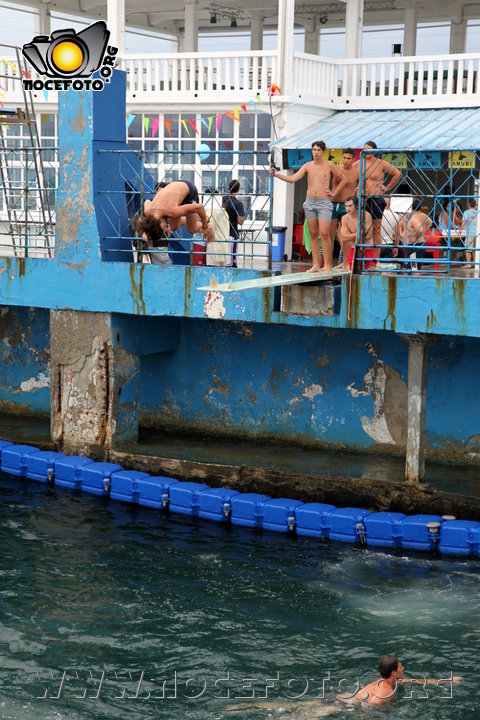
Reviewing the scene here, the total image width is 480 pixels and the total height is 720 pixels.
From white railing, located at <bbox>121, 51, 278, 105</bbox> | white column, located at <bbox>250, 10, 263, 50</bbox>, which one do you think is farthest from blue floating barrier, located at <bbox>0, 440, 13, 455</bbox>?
white column, located at <bbox>250, 10, 263, 50</bbox>

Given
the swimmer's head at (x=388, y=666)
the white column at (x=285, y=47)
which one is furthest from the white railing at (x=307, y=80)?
the swimmer's head at (x=388, y=666)

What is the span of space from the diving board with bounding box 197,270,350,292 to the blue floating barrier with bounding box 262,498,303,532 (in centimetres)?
292

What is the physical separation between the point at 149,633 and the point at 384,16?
2511 cm

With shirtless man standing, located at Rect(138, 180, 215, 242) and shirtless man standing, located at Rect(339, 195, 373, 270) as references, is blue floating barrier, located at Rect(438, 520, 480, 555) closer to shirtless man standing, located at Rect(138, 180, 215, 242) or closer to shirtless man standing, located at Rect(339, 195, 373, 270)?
shirtless man standing, located at Rect(339, 195, 373, 270)

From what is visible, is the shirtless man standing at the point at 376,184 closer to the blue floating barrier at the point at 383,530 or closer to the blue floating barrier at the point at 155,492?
the blue floating barrier at the point at 383,530

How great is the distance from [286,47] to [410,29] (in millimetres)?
7745

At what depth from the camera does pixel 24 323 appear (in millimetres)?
18328

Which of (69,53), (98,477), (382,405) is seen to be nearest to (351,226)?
(382,405)

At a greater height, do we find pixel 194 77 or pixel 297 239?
pixel 194 77

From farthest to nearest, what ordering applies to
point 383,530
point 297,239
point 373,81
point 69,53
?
point 373,81 < point 297,239 < point 69,53 < point 383,530

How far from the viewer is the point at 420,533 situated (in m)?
13.2

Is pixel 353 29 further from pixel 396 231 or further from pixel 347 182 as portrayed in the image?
pixel 396 231

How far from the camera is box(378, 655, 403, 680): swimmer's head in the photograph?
31.7 feet

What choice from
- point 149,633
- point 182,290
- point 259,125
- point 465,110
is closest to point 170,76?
point 259,125
